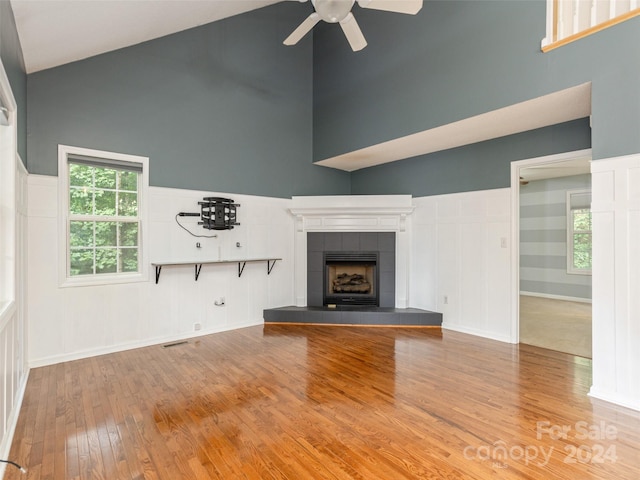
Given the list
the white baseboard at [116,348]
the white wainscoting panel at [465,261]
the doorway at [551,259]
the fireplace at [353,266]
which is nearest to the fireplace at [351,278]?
the fireplace at [353,266]

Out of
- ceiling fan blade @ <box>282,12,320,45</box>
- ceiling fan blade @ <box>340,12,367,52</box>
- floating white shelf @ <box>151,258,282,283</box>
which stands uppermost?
ceiling fan blade @ <box>282,12,320,45</box>

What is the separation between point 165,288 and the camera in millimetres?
4328

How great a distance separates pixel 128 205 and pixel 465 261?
14.9 feet

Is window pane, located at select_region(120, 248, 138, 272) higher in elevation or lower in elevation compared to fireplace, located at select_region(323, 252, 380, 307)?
higher

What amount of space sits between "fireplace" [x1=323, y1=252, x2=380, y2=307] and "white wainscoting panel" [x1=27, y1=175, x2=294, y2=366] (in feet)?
2.13

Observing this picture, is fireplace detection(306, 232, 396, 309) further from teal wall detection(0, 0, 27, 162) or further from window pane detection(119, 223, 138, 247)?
teal wall detection(0, 0, 27, 162)

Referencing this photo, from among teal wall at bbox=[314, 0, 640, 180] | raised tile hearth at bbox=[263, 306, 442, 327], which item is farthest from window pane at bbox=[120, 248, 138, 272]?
teal wall at bbox=[314, 0, 640, 180]

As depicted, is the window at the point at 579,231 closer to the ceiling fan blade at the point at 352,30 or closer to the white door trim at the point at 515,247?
the white door trim at the point at 515,247

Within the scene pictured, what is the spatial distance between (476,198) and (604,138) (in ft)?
6.24

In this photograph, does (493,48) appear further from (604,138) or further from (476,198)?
(476,198)

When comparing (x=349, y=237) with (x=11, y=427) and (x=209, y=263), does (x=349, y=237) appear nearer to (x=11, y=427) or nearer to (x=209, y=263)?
(x=209, y=263)

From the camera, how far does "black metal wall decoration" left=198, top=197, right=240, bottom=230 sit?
4.61 metres

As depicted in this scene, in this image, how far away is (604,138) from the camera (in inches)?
110

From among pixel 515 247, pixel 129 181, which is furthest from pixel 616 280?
pixel 129 181
